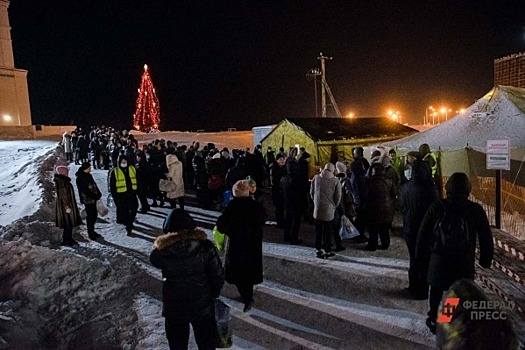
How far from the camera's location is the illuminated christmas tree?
54.0m

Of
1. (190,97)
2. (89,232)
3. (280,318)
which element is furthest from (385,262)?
(190,97)

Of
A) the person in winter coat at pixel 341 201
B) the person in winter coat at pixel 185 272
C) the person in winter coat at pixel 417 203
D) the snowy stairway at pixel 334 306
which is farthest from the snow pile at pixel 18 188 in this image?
the person in winter coat at pixel 417 203

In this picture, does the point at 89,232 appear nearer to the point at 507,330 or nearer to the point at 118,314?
the point at 118,314

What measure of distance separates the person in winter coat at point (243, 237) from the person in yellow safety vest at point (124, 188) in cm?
433

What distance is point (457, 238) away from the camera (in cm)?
375

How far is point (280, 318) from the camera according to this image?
493cm

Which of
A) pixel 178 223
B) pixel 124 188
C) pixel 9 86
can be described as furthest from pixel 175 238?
pixel 9 86

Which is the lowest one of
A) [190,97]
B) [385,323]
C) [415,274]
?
[385,323]

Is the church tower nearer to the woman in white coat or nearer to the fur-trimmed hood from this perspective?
the woman in white coat

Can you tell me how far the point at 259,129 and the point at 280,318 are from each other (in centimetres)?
2051

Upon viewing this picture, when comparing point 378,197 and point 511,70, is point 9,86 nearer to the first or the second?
point 511,70

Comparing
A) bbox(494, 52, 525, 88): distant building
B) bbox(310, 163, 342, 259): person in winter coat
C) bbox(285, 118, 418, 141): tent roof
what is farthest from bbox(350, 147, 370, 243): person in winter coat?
bbox(494, 52, 525, 88): distant building

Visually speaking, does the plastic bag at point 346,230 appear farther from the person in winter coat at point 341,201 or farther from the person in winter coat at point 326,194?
the person in winter coat at point 326,194

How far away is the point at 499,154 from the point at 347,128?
1208 centimetres
